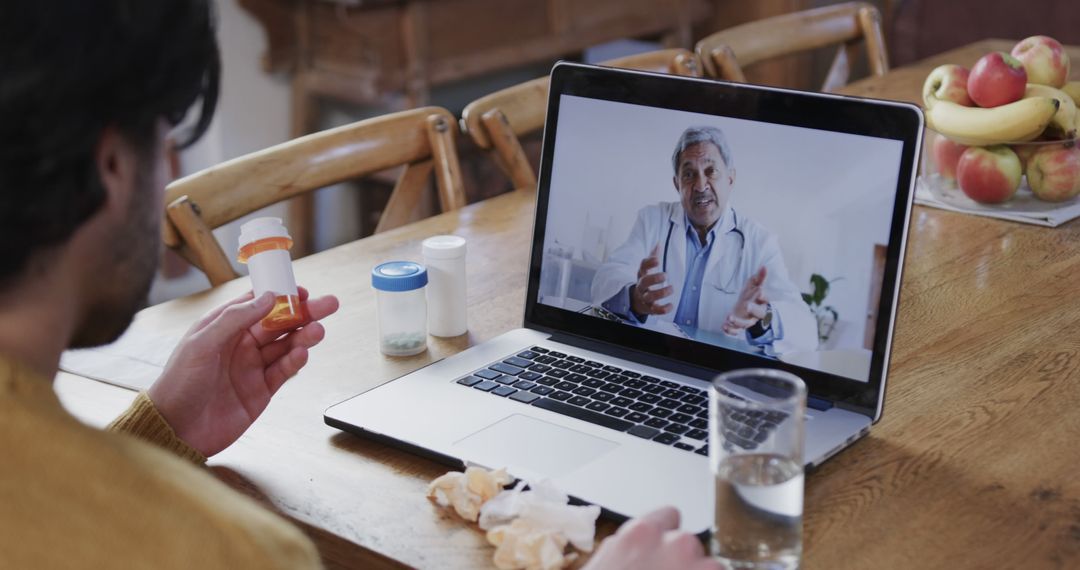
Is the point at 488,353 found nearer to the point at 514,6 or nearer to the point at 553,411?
the point at 553,411

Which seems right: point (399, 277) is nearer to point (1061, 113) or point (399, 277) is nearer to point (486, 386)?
point (486, 386)

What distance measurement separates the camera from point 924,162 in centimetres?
170

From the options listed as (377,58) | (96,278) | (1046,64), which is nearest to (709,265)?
(96,278)

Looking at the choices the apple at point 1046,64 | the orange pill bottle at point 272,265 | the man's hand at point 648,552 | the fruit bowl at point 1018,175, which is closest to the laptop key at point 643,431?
the man's hand at point 648,552

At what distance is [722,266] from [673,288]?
57 mm

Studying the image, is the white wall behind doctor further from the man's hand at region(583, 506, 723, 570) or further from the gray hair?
the man's hand at region(583, 506, 723, 570)

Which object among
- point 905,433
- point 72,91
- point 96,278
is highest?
point 72,91

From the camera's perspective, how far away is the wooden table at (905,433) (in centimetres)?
86

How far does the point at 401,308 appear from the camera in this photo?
46.9 inches

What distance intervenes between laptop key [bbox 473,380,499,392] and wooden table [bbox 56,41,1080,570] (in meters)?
0.10

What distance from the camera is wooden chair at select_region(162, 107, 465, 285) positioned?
57.5 inches

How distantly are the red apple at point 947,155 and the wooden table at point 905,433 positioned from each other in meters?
0.16

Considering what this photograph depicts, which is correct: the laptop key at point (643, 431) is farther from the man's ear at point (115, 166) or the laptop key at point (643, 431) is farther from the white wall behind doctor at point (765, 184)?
the man's ear at point (115, 166)

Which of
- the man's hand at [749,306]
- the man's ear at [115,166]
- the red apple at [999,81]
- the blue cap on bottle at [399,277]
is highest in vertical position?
the man's ear at [115,166]
